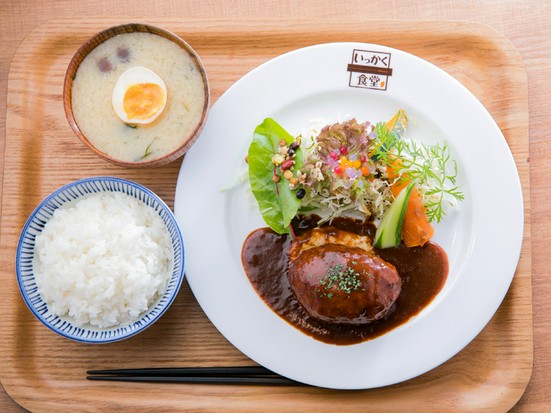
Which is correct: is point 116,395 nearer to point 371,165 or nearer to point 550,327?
point 371,165

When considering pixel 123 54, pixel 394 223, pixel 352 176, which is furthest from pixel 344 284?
pixel 123 54

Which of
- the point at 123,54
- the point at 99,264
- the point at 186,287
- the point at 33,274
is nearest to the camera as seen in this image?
the point at 99,264

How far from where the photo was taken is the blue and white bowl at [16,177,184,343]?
329 cm

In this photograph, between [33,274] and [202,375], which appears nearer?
[33,274]

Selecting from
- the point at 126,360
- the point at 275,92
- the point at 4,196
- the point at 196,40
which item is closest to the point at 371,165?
the point at 275,92

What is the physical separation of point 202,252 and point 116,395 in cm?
114

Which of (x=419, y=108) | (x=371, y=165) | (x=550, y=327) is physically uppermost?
(x=419, y=108)

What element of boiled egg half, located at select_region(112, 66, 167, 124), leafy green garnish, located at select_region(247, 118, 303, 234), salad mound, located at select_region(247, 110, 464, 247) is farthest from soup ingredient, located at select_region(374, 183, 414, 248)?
boiled egg half, located at select_region(112, 66, 167, 124)

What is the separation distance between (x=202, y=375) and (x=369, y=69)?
2.42 metres

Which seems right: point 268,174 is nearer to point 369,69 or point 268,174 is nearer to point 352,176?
point 352,176

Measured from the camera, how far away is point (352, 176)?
11.1ft

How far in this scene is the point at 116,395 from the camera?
11.6 feet

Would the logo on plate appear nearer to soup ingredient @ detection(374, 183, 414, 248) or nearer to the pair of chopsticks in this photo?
soup ingredient @ detection(374, 183, 414, 248)

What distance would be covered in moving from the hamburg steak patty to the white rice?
3.05 feet
